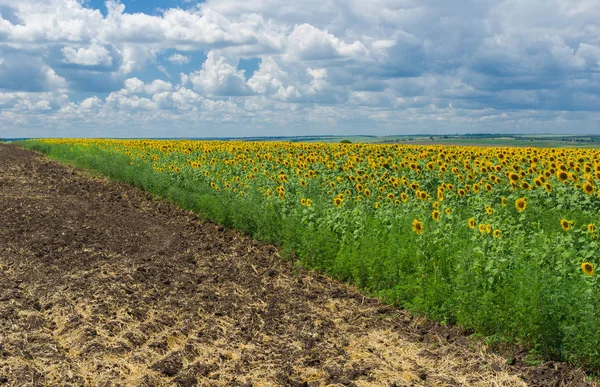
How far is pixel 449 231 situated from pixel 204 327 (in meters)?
3.58

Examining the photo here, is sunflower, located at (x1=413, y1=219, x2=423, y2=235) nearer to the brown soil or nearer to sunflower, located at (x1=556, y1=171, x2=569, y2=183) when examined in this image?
the brown soil

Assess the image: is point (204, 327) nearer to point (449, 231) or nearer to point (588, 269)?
point (449, 231)

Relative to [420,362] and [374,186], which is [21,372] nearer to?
[420,362]

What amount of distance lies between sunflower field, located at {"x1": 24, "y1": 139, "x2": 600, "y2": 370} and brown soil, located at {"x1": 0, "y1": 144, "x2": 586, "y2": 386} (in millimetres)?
329

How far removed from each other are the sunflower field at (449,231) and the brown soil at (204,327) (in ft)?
1.08

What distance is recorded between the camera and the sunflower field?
19.8 feet

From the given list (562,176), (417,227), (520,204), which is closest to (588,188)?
(562,176)

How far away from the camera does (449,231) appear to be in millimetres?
8227

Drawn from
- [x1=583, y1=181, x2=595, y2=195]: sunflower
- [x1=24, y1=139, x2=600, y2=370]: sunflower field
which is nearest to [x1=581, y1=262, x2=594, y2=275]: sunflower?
[x1=24, y1=139, x2=600, y2=370]: sunflower field

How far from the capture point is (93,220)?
14.0 metres

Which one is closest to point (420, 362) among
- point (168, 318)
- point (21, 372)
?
point (168, 318)

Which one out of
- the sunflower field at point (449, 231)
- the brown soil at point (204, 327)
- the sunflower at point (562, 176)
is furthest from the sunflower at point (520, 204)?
the brown soil at point (204, 327)

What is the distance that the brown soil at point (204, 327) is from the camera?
225 inches

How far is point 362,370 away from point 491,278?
1895mm
